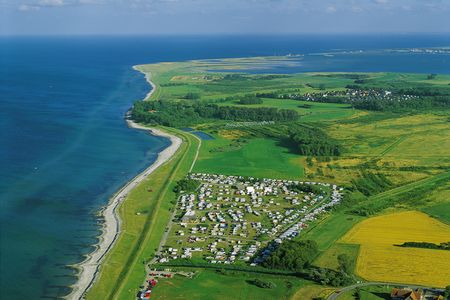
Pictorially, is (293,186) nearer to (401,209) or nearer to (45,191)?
(401,209)

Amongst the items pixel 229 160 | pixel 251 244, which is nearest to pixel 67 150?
pixel 229 160

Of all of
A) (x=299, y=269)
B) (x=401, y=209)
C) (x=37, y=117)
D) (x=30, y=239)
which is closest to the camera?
(x=299, y=269)

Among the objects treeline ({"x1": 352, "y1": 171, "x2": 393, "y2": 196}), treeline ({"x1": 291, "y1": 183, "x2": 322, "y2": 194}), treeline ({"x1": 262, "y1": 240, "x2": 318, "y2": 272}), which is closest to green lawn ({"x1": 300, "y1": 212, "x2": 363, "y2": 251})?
treeline ({"x1": 262, "y1": 240, "x2": 318, "y2": 272})

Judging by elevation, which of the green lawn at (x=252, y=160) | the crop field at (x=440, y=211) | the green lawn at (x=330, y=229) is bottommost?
the green lawn at (x=330, y=229)

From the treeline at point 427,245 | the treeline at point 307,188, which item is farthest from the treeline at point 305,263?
the treeline at point 307,188

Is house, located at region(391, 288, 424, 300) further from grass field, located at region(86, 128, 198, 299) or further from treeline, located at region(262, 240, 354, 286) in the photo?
grass field, located at region(86, 128, 198, 299)

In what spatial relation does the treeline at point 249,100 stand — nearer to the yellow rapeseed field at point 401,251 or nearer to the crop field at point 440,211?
the crop field at point 440,211

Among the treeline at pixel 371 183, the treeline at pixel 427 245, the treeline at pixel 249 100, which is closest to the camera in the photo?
the treeline at pixel 427 245
